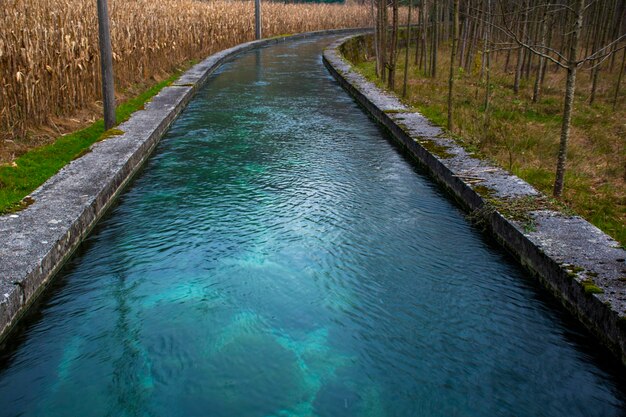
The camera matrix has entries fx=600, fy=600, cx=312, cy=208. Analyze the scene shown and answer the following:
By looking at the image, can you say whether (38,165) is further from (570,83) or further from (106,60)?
(570,83)

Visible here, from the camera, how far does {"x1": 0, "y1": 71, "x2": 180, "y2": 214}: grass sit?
268 inches

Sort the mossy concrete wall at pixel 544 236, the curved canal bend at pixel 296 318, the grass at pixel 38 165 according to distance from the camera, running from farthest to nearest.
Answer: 1. the grass at pixel 38 165
2. the mossy concrete wall at pixel 544 236
3. the curved canal bend at pixel 296 318

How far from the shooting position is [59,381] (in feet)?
12.9

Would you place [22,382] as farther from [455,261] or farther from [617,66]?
[617,66]

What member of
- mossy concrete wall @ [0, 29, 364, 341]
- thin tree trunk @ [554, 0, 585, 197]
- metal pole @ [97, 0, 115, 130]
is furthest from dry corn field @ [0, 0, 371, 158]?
thin tree trunk @ [554, 0, 585, 197]

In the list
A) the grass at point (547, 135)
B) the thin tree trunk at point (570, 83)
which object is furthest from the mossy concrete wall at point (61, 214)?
the thin tree trunk at point (570, 83)

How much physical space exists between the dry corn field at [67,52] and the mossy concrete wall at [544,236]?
20.5 feet

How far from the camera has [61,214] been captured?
592 centimetres

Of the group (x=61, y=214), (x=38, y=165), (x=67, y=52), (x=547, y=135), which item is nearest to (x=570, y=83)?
(x=547, y=135)

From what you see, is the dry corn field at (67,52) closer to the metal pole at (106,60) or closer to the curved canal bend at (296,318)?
the metal pole at (106,60)

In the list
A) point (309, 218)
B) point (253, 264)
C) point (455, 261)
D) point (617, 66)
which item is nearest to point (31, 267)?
point (253, 264)

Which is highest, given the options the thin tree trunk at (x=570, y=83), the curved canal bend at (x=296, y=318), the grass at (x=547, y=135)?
the thin tree trunk at (x=570, y=83)

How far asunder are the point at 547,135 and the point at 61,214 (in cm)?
871

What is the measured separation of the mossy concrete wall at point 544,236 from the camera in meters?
4.31
